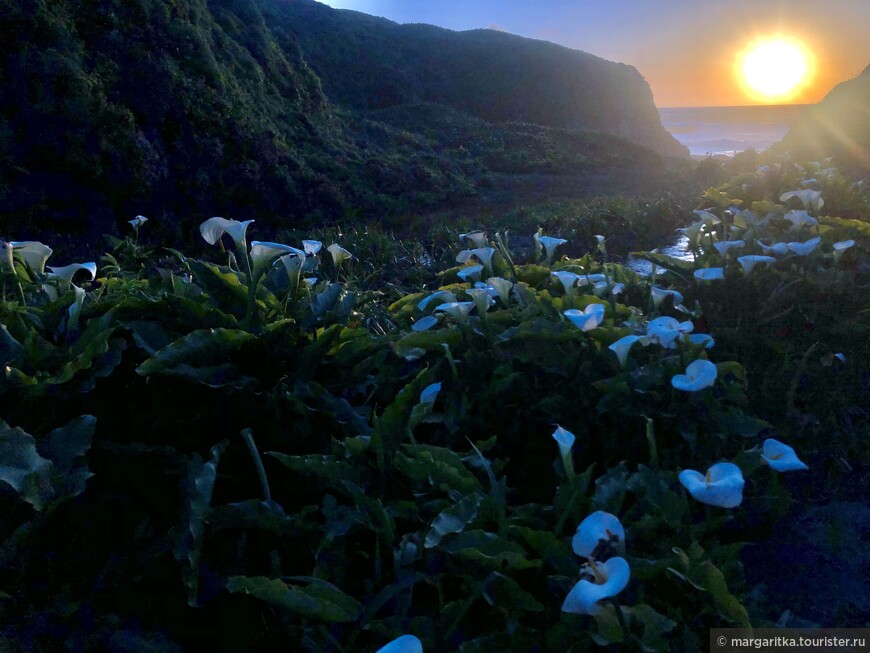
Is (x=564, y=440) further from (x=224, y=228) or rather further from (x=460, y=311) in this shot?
(x=224, y=228)

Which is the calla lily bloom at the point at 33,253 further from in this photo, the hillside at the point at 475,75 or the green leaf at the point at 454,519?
the hillside at the point at 475,75

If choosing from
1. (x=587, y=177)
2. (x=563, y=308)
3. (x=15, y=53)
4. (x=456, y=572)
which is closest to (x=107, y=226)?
(x=15, y=53)

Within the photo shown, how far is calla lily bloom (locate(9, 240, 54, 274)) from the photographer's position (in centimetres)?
263

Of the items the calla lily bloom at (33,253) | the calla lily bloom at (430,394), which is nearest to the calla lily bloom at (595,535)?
the calla lily bloom at (430,394)

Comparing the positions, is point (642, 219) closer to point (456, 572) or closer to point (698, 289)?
point (698, 289)

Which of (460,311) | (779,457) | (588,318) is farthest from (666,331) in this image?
(460,311)

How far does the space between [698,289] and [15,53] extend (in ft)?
30.4

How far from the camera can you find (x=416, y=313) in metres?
3.02

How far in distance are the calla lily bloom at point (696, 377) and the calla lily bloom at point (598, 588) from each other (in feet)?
2.32

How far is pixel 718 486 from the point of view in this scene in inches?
66.0

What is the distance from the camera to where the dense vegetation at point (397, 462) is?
1.61 meters

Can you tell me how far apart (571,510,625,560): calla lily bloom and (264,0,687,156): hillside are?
33.6 metres

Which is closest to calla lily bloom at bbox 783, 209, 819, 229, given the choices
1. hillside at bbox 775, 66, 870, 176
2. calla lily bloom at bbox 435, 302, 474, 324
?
calla lily bloom at bbox 435, 302, 474, 324

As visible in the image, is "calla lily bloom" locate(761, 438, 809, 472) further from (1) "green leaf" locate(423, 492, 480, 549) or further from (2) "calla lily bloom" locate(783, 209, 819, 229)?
(2) "calla lily bloom" locate(783, 209, 819, 229)
